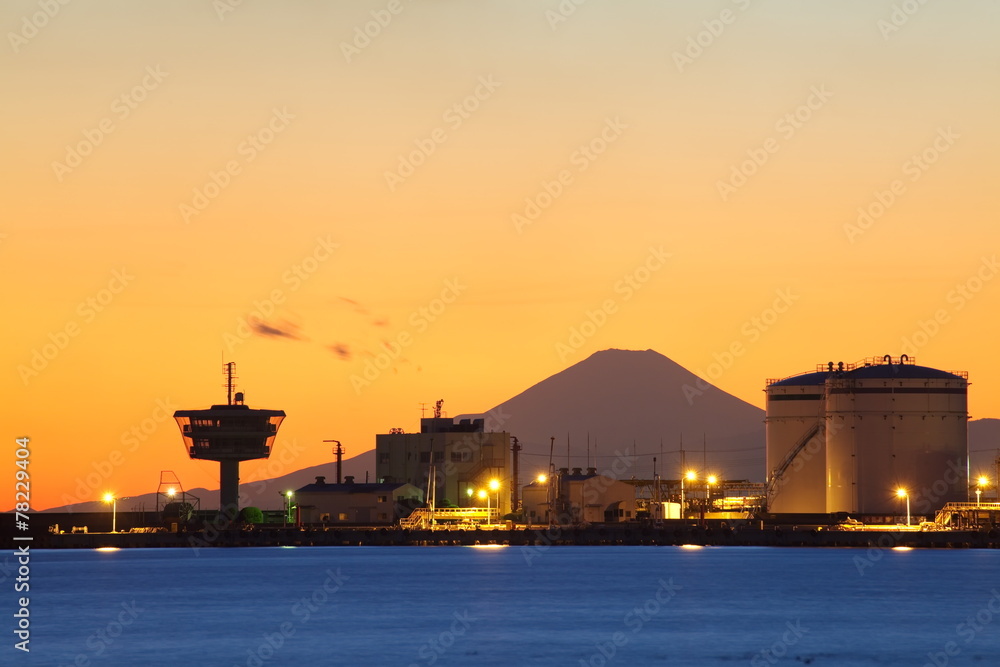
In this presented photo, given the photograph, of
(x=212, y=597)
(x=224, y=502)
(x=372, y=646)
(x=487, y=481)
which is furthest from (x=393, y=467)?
(x=372, y=646)

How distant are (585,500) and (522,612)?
78.8 meters

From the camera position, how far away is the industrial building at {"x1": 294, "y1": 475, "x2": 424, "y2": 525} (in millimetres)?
166500

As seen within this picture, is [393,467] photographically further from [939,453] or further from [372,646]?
[372,646]

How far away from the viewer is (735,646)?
67875 millimetres

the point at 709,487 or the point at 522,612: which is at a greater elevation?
the point at 709,487

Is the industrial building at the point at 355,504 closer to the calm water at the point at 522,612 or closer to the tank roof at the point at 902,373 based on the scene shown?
the calm water at the point at 522,612

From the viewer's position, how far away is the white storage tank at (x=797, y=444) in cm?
14325

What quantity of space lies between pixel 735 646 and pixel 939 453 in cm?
6693
